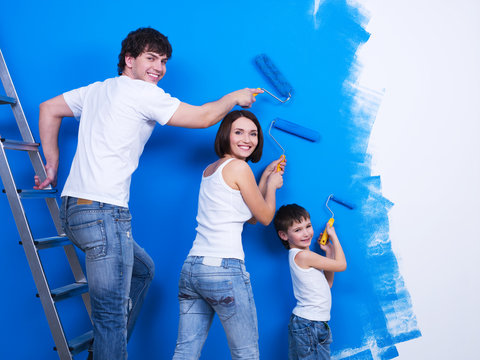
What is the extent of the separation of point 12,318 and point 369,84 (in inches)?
88.2

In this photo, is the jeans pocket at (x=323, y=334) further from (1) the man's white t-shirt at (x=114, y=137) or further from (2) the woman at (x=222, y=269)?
(1) the man's white t-shirt at (x=114, y=137)

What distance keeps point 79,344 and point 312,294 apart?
3.47 feet

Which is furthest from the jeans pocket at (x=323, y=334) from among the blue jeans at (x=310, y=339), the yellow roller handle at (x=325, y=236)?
the yellow roller handle at (x=325, y=236)

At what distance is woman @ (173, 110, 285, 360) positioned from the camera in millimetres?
1582

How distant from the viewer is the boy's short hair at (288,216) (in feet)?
6.95

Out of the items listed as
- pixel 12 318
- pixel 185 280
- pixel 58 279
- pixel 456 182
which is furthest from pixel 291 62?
pixel 12 318

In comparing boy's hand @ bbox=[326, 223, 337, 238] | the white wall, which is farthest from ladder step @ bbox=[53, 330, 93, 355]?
the white wall

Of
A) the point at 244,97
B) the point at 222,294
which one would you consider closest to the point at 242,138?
the point at 244,97

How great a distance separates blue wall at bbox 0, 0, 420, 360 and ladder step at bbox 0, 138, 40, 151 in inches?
8.2

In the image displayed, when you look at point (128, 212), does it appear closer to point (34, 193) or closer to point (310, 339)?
point (34, 193)

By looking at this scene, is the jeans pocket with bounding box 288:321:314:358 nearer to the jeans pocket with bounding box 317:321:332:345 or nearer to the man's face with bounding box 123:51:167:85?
the jeans pocket with bounding box 317:321:332:345

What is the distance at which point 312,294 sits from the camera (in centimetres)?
203

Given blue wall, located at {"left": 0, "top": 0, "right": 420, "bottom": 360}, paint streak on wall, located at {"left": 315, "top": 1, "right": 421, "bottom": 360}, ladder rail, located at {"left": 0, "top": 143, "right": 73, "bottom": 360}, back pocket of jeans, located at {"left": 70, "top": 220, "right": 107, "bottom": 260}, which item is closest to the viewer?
back pocket of jeans, located at {"left": 70, "top": 220, "right": 107, "bottom": 260}

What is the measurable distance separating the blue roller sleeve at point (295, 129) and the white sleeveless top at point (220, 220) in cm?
63
